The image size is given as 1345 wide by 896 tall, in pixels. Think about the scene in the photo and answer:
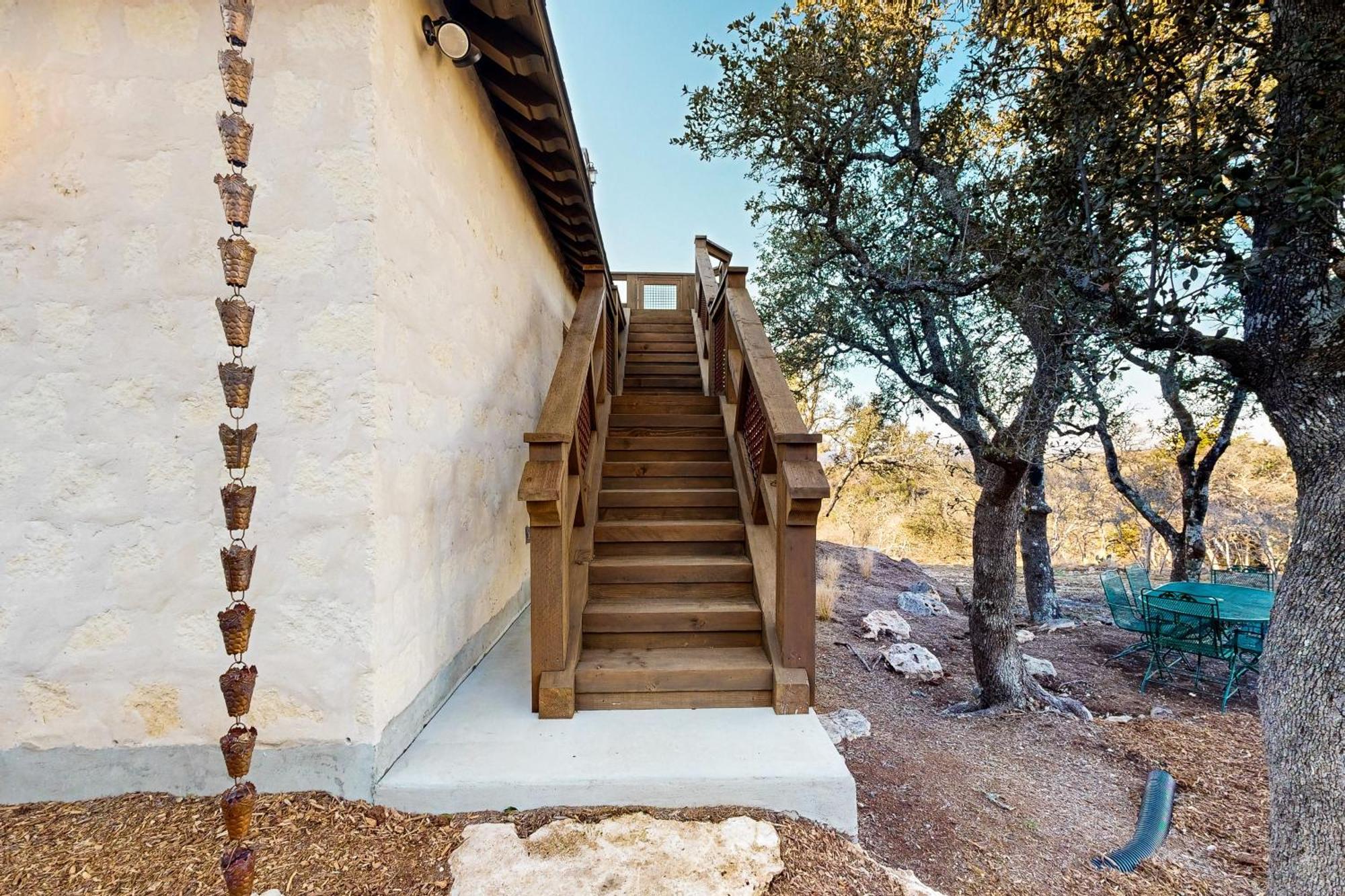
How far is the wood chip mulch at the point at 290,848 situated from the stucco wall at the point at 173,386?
0.39ft

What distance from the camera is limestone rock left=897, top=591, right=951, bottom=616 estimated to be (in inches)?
356

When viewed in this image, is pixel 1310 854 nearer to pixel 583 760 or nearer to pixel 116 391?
pixel 583 760

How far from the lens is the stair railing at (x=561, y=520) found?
240 centimetres

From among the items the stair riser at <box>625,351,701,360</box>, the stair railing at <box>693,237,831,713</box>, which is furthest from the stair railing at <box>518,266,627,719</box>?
the stair riser at <box>625,351,701,360</box>

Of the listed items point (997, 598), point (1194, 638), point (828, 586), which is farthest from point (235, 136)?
point (828, 586)

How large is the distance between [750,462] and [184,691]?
114 inches

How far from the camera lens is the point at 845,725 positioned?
439cm

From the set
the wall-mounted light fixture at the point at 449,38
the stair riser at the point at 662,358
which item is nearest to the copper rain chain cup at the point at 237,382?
the wall-mounted light fixture at the point at 449,38

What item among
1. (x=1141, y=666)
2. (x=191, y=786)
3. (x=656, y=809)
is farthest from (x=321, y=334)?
(x=1141, y=666)

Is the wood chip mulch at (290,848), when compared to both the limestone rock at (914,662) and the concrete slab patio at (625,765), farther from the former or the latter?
the limestone rock at (914,662)

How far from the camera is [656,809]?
1.93 m

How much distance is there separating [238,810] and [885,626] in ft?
24.6

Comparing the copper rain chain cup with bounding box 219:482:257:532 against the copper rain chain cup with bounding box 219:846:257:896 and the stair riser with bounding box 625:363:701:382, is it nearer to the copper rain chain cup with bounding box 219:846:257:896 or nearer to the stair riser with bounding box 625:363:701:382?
the copper rain chain cup with bounding box 219:846:257:896

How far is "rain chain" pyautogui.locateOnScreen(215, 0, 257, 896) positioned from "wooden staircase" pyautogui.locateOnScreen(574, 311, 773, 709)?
1.37m
